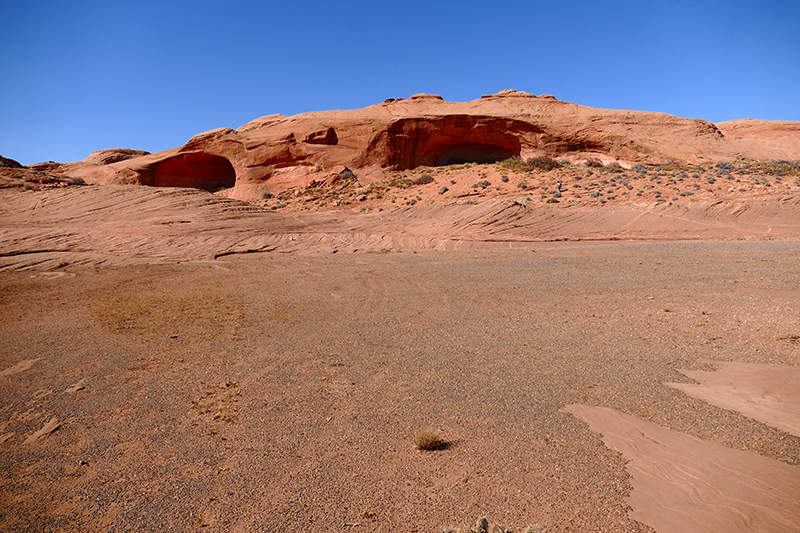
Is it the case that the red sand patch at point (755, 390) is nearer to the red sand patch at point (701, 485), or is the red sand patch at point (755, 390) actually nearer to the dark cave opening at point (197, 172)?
the red sand patch at point (701, 485)

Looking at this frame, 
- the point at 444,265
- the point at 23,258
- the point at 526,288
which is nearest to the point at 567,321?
the point at 526,288

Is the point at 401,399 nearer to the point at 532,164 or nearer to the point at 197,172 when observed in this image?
the point at 532,164

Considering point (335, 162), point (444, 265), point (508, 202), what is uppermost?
point (335, 162)

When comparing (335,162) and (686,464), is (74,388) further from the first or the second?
(335,162)

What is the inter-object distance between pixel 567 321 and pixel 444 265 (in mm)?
6148

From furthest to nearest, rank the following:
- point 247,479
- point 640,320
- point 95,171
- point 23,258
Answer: point 95,171 → point 23,258 → point 640,320 → point 247,479

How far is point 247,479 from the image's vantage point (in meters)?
3.07

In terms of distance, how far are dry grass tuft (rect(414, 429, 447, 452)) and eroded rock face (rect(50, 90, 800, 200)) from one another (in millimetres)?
29290

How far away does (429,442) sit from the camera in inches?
134

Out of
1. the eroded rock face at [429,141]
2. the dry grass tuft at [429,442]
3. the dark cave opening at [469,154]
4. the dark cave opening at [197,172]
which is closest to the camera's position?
the dry grass tuft at [429,442]

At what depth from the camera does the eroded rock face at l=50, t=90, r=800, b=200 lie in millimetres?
30516

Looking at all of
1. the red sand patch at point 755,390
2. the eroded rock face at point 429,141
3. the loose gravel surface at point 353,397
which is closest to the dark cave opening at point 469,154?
the eroded rock face at point 429,141

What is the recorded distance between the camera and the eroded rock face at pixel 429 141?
100ft

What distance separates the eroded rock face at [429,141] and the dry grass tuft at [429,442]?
2929 cm
